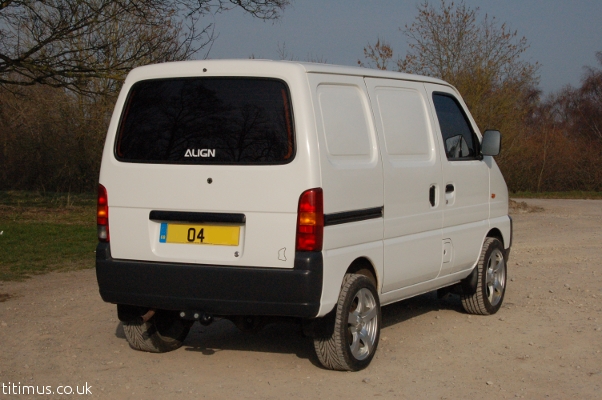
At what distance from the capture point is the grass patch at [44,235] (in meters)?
11.1

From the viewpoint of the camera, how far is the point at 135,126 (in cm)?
570

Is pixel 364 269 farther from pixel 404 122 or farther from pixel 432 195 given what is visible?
pixel 404 122

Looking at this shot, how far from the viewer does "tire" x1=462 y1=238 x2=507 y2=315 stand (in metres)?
7.58

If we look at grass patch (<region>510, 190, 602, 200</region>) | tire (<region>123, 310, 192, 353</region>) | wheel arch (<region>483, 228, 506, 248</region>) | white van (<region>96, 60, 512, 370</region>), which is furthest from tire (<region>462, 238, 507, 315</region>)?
grass patch (<region>510, 190, 602, 200</region>)

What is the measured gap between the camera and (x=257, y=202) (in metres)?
5.21

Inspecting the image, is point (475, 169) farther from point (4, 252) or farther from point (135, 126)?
point (4, 252)

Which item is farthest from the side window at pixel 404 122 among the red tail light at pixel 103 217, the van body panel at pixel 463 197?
the red tail light at pixel 103 217

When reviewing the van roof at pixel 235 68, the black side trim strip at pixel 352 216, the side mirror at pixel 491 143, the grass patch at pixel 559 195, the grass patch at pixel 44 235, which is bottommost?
the grass patch at pixel 559 195

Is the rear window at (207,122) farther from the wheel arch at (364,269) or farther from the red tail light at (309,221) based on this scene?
the wheel arch at (364,269)

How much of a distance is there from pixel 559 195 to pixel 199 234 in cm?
2812

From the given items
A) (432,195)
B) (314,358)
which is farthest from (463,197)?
(314,358)

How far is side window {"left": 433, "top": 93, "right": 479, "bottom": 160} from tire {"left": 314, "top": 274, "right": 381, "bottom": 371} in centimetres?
178

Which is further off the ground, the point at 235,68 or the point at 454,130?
the point at 235,68

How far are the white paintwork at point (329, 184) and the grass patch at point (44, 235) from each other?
5104 millimetres
